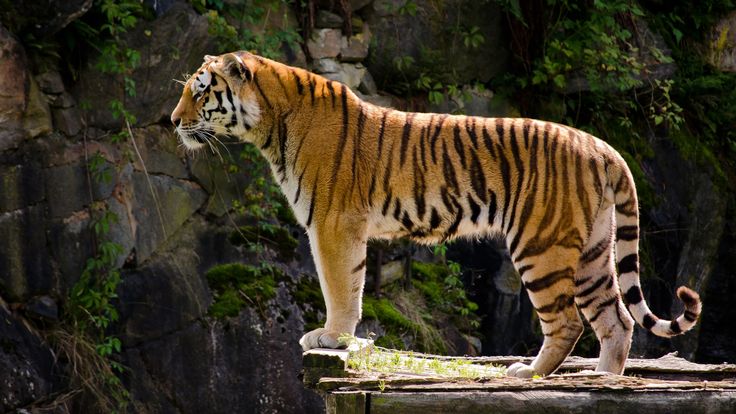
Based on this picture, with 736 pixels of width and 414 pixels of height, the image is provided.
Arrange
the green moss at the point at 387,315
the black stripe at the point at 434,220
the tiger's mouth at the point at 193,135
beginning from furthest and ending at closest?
the green moss at the point at 387,315 < the tiger's mouth at the point at 193,135 < the black stripe at the point at 434,220

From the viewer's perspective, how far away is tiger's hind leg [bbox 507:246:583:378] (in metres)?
5.97

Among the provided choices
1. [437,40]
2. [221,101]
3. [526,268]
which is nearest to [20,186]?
[221,101]

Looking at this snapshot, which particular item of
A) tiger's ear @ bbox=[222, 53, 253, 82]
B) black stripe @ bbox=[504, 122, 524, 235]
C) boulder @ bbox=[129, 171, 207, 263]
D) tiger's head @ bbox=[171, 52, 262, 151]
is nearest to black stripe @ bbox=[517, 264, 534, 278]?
black stripe @ bbox=[504, 122, 524, 235]

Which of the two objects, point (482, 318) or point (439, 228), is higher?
point (439, 228)

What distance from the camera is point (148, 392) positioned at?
8.27 m

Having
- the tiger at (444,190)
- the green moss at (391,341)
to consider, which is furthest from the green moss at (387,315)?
the tiger at (444,190)

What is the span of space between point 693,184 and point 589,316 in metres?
5.17

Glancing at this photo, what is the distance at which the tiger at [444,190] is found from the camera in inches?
237

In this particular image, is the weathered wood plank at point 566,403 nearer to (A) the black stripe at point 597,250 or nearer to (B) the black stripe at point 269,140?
(A) the black stripe at point 597,250

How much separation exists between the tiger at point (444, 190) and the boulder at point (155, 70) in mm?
2170

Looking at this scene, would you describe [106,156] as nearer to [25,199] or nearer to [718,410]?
[25,199]

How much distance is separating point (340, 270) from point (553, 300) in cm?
116

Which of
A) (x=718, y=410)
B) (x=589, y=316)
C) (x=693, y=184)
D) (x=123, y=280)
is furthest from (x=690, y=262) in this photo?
(x=718, y=410)

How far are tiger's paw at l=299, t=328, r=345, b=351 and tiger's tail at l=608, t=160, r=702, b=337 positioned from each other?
1.61 m
